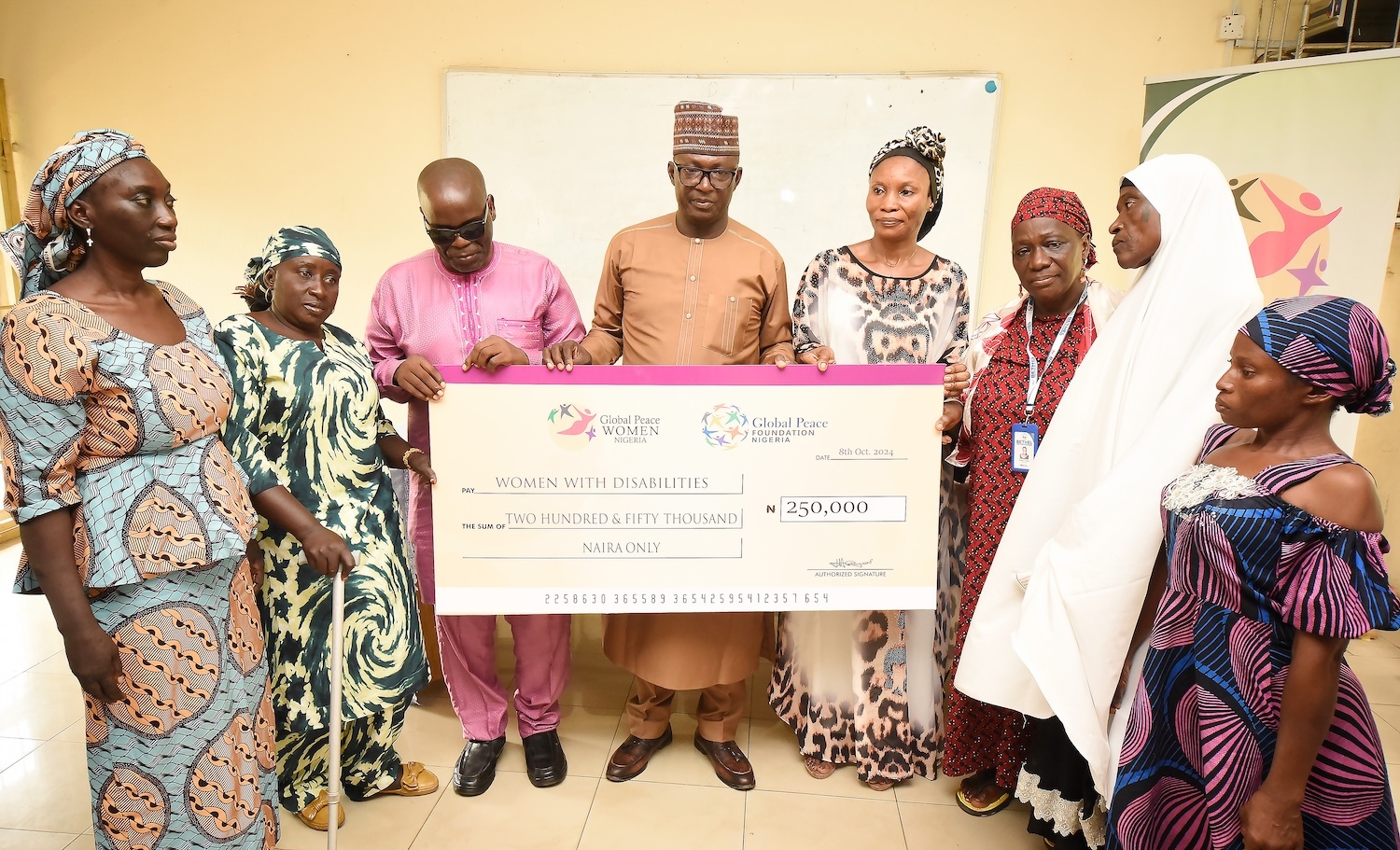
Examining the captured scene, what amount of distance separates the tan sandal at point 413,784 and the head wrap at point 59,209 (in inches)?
68.0

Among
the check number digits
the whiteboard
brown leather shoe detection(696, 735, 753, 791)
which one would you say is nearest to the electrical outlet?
the whiteboard

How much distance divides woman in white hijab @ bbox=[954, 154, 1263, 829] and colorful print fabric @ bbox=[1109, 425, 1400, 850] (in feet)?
0.51

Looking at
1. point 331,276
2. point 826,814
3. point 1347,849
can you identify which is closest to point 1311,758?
point 1347,849

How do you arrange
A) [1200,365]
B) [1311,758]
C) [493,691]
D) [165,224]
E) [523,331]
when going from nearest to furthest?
[1311,758]
[165,224]
[1200,365]
[523,331]
[493,691]

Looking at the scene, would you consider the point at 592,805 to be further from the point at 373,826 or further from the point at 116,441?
the point at 116,441

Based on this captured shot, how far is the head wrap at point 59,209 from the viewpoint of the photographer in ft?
5.19

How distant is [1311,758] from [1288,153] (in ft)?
9.92

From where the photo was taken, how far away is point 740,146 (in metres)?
4.18

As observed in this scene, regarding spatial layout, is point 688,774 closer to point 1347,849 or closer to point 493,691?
point 493,691

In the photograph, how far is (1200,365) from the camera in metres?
1.86

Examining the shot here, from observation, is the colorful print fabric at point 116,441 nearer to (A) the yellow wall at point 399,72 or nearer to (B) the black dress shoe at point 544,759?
(B) the black dress shoe at point 544,759

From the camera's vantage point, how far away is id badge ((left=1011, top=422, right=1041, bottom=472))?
2236 millimetres

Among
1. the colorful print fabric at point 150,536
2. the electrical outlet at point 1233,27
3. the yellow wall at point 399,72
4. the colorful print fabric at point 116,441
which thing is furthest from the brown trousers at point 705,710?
the electrical outlet at point 1233,27

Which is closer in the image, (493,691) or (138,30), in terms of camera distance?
(493,691)
